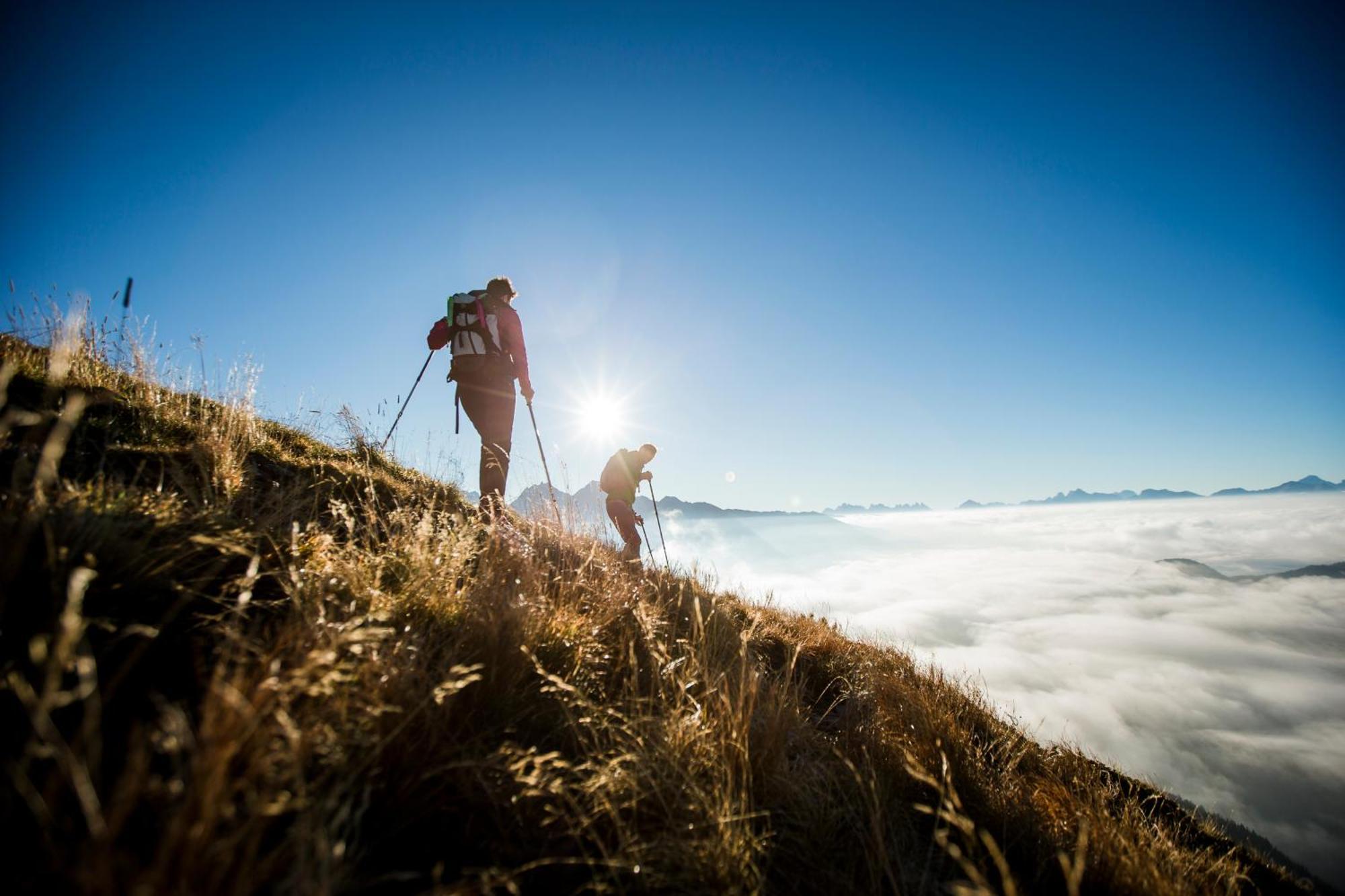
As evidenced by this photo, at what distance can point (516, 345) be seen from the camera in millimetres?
6652

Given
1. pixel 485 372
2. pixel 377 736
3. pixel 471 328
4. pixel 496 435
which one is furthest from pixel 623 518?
pixel 377 736

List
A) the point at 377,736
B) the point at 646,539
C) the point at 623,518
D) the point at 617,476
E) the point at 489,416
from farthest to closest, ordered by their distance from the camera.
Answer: the point at 617,476 < the point at 623,518 < the point at 646,539 < the point at 489,416 < the point at 377,736

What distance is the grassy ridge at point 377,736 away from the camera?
107cm

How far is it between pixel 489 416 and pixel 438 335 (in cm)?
146

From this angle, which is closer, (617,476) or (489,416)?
(489,416)

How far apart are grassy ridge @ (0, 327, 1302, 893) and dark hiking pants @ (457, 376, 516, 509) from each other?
7.28 feet

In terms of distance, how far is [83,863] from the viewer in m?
0.83

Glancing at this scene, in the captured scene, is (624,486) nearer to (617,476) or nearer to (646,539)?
(617,476)

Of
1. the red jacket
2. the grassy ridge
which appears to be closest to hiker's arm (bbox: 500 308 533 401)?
the red jacket

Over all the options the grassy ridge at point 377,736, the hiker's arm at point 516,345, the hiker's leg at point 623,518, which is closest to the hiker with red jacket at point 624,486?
the hiker's leg at point 623,518

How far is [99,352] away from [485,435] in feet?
11.8

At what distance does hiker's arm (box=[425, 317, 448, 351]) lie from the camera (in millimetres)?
6473

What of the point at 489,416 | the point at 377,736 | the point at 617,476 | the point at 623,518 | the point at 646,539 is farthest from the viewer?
the point at 617,476

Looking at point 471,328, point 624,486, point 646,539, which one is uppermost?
point 471,328
